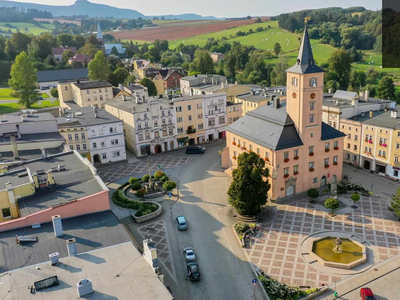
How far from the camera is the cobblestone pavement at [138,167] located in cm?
7244

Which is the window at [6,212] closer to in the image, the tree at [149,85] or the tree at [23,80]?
the tree at [23,80]

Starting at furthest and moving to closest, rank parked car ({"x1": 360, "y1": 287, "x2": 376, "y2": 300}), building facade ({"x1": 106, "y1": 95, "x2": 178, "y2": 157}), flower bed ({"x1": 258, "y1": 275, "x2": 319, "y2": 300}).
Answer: building facade ({"x1": 106, "y1": 95, "x2": 178, "y2": 157}) < flower bed ({"x1": 258, "y1": 275, "x2": 319, "y2": 300}) < parked car ({"x1": 360, "y1": 287, "x2": 376, "y2": 300})

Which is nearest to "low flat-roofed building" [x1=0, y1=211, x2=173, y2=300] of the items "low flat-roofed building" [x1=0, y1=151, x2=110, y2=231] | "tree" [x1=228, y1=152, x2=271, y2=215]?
"low flat-roofed building" [x1=0, y1=151, x2=110, y2=231]

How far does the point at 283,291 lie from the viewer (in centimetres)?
3891

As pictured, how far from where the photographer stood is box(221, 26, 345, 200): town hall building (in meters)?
58.9

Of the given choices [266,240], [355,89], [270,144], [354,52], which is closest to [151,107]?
[270,144]

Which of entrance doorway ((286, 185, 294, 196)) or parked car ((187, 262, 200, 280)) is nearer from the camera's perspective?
parked car ((187, 262, 200, 280))

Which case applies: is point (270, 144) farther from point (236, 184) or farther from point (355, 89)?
point (355, 89)

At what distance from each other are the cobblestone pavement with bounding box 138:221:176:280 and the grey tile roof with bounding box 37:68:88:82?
107 m

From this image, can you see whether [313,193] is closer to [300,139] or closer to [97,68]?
[300,139]

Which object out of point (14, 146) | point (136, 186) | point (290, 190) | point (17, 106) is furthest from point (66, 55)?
point (290, 190)

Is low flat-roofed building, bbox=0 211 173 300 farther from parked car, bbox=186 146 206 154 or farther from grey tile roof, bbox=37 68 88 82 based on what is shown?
grey tile roof, bbox=37 68 88 82

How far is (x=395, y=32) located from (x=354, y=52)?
146m

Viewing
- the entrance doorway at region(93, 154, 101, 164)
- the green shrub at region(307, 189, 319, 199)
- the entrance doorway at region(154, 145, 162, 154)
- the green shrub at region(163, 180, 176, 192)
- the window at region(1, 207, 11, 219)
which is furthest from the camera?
the entrance doorway at region(154, 145, 162, 154)
